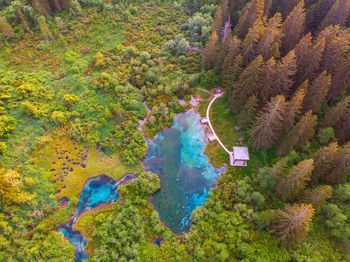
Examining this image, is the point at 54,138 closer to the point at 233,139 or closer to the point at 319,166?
the point at 233,139

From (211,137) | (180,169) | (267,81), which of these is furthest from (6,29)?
(267,81)

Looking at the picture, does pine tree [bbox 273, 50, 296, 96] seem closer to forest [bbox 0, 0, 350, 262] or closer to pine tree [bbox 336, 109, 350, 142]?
forest [bbox 0, 0, 350, 262]

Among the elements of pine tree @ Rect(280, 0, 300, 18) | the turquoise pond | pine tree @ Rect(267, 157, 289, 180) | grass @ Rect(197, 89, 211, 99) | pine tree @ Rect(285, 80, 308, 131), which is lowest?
the turquoise pond

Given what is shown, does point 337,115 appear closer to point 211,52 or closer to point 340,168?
point 340,168

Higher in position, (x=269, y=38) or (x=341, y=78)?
(x=269, y=38)

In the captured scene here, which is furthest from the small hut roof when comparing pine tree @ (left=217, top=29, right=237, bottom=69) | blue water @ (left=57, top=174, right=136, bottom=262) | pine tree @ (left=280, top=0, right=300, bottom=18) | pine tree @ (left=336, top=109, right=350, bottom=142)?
pine tree @ (left=280, top=0, right=300, bottom=18)

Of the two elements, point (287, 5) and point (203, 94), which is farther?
point (287, 5)

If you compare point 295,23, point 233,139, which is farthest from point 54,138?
point 295,23
